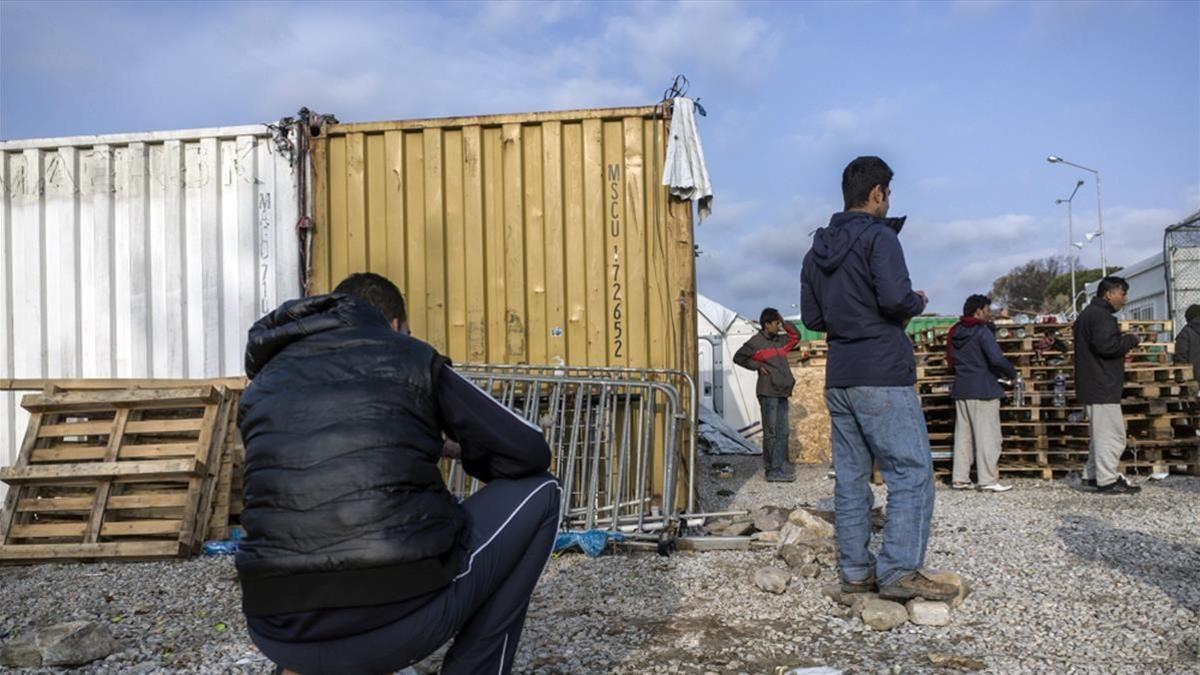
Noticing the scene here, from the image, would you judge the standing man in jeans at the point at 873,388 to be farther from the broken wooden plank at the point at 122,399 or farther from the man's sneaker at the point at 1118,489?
the man's sneaker at the point at 1118,489

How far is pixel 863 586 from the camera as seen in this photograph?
4645 millimetres

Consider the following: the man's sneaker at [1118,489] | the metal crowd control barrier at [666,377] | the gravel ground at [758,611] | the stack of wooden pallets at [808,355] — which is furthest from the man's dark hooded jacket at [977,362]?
the stack of wooden pallets at [808,355]

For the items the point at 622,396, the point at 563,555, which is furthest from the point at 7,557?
the point at 622,396

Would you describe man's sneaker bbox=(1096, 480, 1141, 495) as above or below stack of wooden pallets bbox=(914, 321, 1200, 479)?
below

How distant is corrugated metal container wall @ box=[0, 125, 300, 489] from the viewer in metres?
7.69

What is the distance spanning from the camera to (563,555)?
6008mm

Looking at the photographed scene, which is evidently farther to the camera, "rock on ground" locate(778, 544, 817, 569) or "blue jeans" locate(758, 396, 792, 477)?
"blue jeans" locate(758, 396, 792, 477)

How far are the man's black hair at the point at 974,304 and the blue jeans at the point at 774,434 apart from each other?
2.26 meters

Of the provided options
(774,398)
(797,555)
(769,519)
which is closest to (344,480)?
(797,555)

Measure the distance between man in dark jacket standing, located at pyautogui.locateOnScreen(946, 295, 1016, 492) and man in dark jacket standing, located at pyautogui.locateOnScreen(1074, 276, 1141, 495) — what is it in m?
0.76

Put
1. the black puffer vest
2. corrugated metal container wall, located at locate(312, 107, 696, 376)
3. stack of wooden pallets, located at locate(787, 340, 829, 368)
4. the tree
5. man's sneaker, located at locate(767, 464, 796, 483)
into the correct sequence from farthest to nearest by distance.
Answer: the tree → stack of wooden pallets, located at locate(787, 340, 829, 368) → man's sneaker, located at locate(767, 464, 796, 483) → corrugated metal container wall, located at locate(312, 107, 696, 376) → the black puffer vest

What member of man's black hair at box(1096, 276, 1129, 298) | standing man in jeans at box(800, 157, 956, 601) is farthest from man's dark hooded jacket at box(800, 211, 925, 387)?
man's black hair at box(1096, 276, 1129, 298)

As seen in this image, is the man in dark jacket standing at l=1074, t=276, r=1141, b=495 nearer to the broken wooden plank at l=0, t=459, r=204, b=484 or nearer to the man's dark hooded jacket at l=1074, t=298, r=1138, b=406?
the man's dark hooded jacket at l=1074, t=298, r=1138, b=406

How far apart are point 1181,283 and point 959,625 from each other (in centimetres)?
1150
